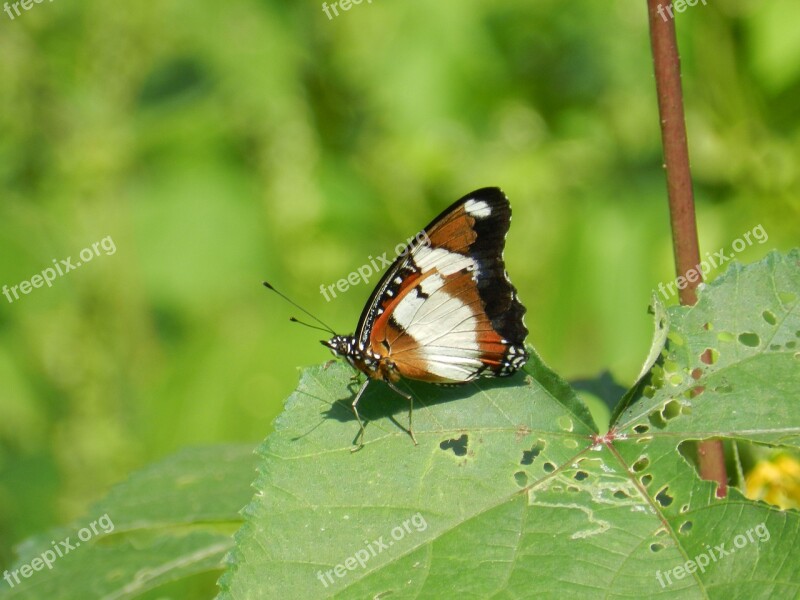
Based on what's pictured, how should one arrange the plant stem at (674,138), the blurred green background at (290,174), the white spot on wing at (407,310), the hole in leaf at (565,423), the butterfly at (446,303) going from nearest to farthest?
1. the plant stem at (674,138)
2. the hole in leaf at (565,423)
3. the butterfly at (446,303)
4. the white spot on wing at (407,310)
5. the blurred green background at (290,174)

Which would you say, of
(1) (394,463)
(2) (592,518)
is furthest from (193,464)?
(2) (592,518)

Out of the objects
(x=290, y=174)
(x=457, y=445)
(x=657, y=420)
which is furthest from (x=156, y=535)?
(x=290, y=174)

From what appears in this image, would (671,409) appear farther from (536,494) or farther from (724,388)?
(536,494)

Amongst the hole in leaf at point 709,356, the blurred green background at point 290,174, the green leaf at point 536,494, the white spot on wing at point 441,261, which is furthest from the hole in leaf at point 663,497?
the blurred green background at point 290,174

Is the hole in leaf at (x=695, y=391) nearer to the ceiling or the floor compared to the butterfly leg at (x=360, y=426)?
nearer to the floor

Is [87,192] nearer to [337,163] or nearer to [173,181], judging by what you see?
[173,181]

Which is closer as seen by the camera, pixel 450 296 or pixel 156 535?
pixel 450 296

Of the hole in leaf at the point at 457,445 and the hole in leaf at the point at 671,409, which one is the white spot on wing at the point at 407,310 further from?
the hole in leaf at the point at 671,409
